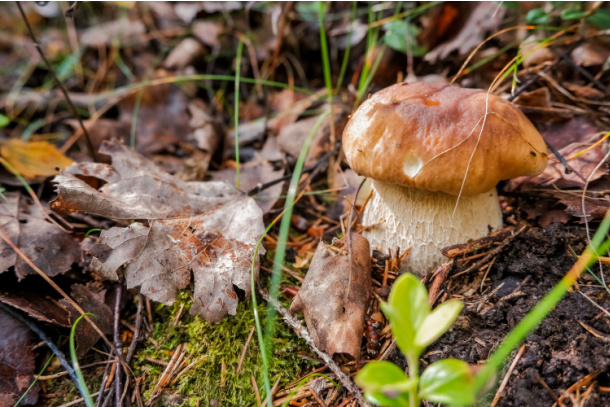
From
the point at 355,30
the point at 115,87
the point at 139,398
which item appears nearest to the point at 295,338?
the point at 139,398

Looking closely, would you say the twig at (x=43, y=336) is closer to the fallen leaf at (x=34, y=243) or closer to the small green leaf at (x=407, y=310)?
the fallen leaf at (x=34, y=243)

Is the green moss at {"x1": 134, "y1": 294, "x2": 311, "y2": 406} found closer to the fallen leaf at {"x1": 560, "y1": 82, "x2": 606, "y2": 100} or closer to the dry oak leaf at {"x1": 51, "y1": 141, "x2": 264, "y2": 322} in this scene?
the dry oak leaf at {"x1": 51, "y1": 141, "x2": 264, "y2": 322}

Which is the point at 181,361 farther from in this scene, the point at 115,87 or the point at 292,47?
the point at 115,87

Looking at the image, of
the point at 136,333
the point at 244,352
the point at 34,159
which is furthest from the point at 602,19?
the point at 34,159

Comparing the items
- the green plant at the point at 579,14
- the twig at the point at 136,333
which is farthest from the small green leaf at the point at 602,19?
the twig at the point at 136,333

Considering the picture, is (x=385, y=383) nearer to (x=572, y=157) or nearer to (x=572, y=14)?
(x=572, y=157)

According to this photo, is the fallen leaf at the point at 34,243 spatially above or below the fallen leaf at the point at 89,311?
above
